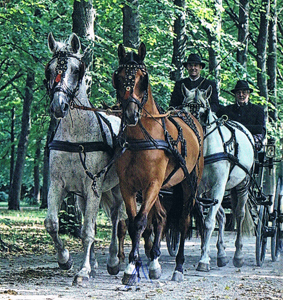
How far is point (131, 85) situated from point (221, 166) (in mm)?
3659

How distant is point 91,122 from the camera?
9.38 m

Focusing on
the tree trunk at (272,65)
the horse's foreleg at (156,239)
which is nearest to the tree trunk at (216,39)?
the tree trunk at (272,65)

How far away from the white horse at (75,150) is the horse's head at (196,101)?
82.9 inches

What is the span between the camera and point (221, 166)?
11.7 meters

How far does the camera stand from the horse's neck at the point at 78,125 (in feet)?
30.0

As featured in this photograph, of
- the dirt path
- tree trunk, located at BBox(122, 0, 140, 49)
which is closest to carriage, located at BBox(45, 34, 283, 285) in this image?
Answer: the dirt path

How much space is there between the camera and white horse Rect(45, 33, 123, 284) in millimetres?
8859

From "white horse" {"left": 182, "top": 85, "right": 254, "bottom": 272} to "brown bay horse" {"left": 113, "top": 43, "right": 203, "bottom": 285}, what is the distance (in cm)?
152

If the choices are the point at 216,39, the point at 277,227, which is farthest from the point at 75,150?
the point at 216,39

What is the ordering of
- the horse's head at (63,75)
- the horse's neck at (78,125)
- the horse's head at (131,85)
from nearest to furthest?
the horse's head at (131,85), the horse's head at (63,75), the horse's neck at (78,125)

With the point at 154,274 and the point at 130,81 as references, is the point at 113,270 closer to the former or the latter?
the point at 154,274

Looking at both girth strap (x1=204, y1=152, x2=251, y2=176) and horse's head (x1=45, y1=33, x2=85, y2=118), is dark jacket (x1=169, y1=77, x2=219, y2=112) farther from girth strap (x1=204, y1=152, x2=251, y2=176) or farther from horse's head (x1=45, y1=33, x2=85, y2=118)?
horse's head (x1=45, y1=33, x2=85, y2=118)

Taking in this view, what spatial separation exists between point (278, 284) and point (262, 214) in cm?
330

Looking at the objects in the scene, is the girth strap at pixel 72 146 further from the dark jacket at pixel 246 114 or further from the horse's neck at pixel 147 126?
the dark jacket at pixel 246 114
